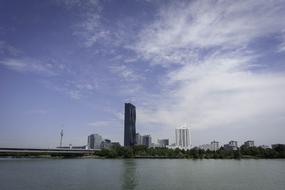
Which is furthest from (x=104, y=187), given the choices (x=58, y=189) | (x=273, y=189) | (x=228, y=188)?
(x=273, y=189)

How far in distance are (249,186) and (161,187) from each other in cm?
1399

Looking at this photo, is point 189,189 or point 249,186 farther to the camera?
point 249,186

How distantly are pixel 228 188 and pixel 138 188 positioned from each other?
534 inches

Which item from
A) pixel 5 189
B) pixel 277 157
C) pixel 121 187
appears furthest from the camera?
pixel 277 157

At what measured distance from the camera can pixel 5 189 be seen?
142ft

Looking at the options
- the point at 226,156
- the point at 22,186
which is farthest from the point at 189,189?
the point at 226,156

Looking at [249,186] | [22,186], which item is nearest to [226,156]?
[249,186]

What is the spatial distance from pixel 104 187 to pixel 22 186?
13.3 m

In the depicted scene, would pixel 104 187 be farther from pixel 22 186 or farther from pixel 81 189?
pixel 22 186

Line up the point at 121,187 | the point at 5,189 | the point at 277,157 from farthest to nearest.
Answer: the point at 277,157 → the point at 121,187 → the point at 5,189

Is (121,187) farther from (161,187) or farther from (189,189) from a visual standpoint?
(189,189)

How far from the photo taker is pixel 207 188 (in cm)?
4422

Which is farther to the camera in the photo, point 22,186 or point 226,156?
point 226,156

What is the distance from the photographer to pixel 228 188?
44.1 metres
